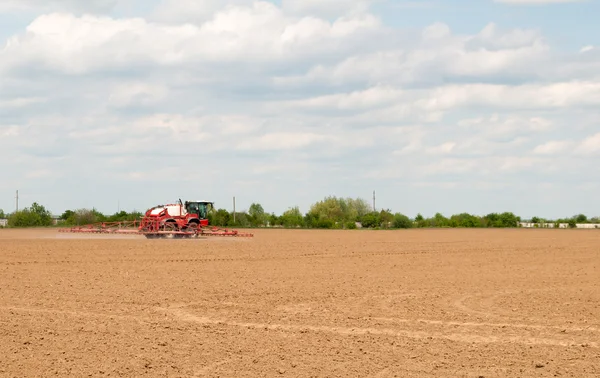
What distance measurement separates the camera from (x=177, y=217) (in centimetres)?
5950

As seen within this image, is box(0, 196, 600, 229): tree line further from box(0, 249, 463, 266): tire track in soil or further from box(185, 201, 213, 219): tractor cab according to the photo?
box(0, 249, 463, 266): tire track in soil

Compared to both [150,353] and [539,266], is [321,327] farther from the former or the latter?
[539,266]

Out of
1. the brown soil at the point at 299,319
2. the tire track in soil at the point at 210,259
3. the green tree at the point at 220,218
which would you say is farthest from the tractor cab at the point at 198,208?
the green tree at the point at 220,218

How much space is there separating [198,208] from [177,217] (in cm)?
269

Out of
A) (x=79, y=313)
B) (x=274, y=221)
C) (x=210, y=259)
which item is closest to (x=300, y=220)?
(x=274, y=221)

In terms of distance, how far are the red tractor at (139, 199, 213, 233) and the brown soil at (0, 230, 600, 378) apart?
26301 millimetres

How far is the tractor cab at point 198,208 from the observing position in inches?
2421

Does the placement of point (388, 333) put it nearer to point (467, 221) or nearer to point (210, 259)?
point (210, 259)

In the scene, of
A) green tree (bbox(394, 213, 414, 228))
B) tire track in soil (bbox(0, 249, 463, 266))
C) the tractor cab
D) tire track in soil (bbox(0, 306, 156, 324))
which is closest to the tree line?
green tree (bbox(394, 213, 414, 228))

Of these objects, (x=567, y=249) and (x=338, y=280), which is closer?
(x=338, y=280)

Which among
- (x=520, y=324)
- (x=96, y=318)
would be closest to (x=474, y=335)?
(x=520, y=324)

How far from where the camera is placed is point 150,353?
1309 cm

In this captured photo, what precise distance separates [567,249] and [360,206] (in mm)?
102927

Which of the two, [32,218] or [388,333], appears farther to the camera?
[32,218]
